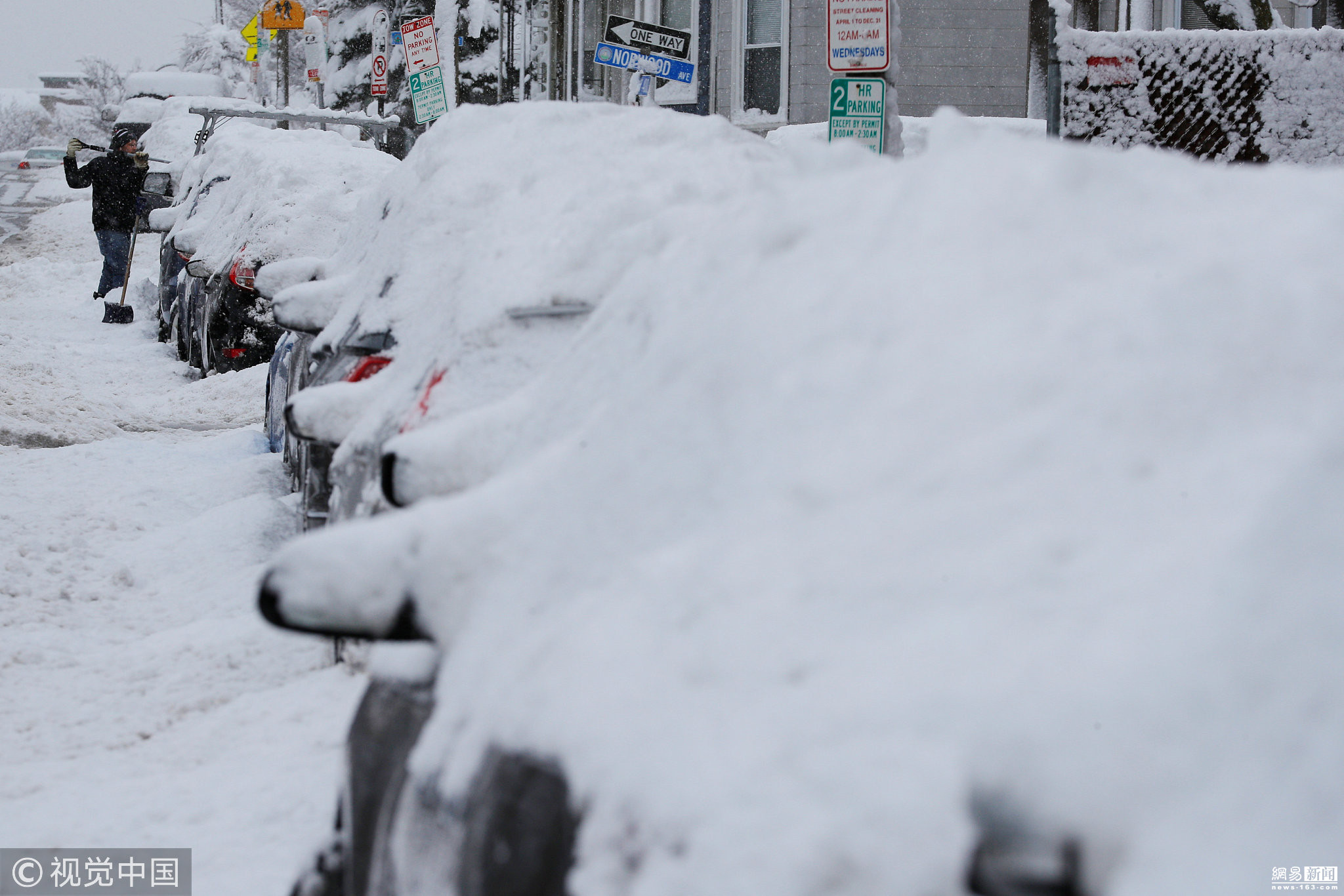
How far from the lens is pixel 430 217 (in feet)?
15.0

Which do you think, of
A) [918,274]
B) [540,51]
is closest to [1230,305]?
[918,274]

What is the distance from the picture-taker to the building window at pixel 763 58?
604 inches

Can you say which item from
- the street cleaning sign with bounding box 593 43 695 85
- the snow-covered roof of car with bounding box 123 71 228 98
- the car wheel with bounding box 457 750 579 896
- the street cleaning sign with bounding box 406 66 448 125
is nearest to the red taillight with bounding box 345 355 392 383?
the car wheel with bounding box 457 750 579 896

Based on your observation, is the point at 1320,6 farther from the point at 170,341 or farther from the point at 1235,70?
the point at 170,341

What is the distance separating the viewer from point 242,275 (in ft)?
31.3

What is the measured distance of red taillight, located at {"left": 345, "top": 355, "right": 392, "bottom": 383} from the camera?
4.36 m

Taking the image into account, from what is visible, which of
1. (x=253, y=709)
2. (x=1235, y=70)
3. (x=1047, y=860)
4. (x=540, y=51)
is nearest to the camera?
(x=1047, y=860)

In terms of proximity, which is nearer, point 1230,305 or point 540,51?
point 1230,305

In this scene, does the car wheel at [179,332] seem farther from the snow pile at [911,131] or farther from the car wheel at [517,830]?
the car wheel at [517,830]

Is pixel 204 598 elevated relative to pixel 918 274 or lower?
lower

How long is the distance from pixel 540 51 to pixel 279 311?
16.8 m

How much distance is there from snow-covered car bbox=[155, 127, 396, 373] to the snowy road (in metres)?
0.79
